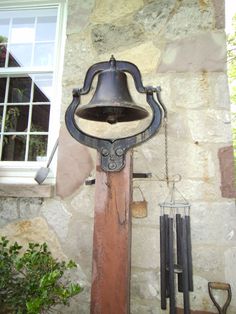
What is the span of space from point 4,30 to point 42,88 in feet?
2.30

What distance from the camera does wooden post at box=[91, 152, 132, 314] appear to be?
1.35 m

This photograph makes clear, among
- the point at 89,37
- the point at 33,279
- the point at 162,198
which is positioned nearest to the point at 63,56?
the point at 89,37

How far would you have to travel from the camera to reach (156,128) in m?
1.42

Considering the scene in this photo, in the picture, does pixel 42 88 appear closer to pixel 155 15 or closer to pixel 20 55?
pixel 20 55

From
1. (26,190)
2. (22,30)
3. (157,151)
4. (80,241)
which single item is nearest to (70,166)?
(26,190)

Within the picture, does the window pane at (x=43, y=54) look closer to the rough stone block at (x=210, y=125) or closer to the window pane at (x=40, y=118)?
the window pane at (x=40, y=118)

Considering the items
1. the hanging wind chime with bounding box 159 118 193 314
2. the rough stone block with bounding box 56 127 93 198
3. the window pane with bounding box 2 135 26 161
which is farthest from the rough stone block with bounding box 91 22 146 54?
the hanging wind chime with bounding box 159 118 193 314

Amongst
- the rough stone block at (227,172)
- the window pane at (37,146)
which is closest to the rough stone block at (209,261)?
the rough stone block at (227,172)

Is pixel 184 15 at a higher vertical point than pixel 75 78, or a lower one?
higher

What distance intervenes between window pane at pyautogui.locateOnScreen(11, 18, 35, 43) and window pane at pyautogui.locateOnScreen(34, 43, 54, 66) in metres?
0.12

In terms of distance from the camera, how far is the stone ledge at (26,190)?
192cm

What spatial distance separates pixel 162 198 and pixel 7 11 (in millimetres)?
2132

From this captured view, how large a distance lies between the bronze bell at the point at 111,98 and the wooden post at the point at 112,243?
272 millimetres

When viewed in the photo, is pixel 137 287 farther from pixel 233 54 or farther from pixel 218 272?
pixel 233 54
